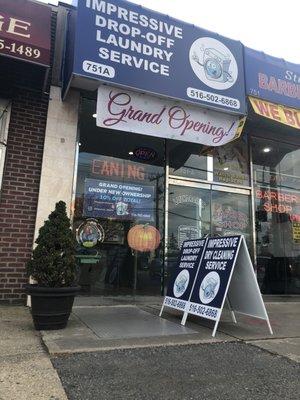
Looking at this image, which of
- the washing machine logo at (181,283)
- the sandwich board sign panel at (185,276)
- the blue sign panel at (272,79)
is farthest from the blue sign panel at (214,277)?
the blue sign panel at (272,79)

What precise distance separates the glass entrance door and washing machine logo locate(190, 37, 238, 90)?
2333 mm

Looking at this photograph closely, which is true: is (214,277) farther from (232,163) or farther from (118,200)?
(232,163)

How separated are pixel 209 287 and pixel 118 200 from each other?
3.19m

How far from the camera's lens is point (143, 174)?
9000 mm

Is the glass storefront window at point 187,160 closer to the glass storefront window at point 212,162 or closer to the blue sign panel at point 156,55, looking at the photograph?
the glass storefront window at point 212,162

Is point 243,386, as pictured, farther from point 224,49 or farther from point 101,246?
point 224,49

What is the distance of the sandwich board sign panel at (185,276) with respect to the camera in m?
6.61

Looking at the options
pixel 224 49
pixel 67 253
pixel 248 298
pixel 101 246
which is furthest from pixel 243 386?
pixel 224 49

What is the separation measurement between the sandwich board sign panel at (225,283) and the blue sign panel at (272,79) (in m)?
3.69

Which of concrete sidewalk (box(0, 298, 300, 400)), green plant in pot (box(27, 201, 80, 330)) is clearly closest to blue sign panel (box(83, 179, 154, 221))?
concrete sidewalk (box(0, 298, 300, 400))

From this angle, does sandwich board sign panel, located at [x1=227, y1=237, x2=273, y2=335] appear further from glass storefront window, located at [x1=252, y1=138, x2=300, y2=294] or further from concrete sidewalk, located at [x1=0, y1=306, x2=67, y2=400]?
glass storefront window, located at [x1=252, y1=138, x2=300, y2=294]

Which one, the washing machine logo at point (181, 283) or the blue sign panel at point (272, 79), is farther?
the blue sign panel at point (272, 79)

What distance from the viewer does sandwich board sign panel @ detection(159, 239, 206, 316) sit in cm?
661

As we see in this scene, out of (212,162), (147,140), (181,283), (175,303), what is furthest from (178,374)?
(212,162)
